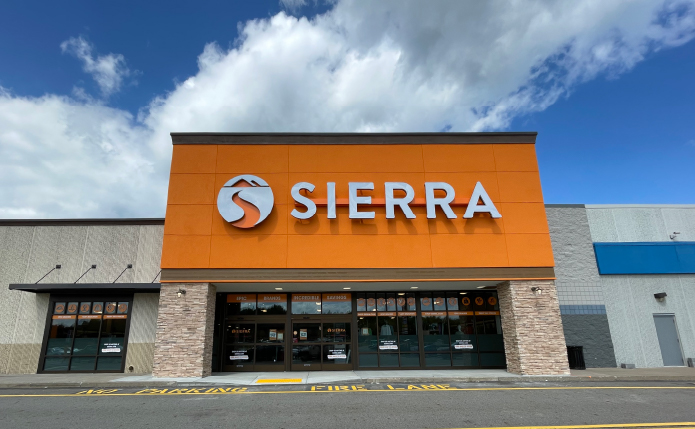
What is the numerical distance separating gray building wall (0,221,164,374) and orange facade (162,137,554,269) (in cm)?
319

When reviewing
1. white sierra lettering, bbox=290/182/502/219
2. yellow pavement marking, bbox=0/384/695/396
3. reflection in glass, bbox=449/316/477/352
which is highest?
white sierra lettering, bbox=290/182/502/219

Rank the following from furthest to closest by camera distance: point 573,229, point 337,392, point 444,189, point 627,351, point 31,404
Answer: point 573,229 → point 627,351 → point 444,189 → point 337,392 → point 31,404

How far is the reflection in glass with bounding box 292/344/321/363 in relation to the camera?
15828 millimetres

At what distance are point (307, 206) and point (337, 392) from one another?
21.6 feet

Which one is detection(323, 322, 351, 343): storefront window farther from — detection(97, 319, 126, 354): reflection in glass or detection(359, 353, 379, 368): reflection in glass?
detection(97, 319, 126, 354): reflection in glass

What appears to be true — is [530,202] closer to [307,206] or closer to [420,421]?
[307,206]

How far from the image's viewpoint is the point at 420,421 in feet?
25.8

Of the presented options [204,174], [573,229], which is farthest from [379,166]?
[573,229]


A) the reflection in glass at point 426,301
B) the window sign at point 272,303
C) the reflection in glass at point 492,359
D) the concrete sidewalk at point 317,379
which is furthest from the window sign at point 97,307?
the reflection in glass at point 492,359

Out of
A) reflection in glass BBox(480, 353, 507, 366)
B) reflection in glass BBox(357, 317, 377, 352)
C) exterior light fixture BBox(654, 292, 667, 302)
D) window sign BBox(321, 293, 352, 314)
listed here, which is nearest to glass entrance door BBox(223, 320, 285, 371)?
window sign BBox(321, 293, 352, 314)

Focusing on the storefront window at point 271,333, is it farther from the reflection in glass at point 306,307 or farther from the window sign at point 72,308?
the window sign at point 72,308

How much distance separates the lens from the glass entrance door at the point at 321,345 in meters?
15.8

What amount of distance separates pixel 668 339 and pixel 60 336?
81.0ft

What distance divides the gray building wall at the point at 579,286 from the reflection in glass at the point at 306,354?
1012 cm
